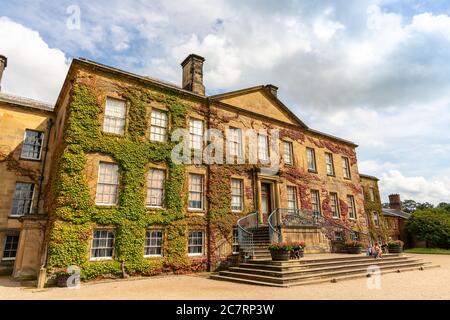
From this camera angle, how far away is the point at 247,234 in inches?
659

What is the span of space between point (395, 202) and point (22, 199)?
5241 centimetres

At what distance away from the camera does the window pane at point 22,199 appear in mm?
17109

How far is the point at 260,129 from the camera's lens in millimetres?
21094

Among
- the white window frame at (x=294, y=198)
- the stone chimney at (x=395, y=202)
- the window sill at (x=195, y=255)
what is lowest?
the window sill at (x=195, y=255)

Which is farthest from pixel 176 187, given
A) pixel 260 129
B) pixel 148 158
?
pixel 260 129

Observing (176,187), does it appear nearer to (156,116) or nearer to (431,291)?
(156,116)

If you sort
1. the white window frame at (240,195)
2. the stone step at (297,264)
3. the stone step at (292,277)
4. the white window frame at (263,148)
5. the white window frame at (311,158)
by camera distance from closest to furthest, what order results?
the stone step at (292,277) < the stone step at (297,264) < the white window frame at (240,195) < the white window frame at (263,148) < the white window frame at (311,158)

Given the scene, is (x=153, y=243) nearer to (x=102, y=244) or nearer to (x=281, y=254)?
(x=102, y=244)

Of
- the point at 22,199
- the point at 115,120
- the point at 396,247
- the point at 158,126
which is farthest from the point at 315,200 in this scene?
the point at 22,199

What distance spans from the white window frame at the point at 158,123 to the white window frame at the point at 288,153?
9.70 m

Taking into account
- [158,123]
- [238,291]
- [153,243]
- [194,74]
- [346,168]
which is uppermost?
[194,74]

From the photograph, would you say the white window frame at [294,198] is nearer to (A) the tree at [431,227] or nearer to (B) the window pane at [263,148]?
(B) the window pane at [263,148]

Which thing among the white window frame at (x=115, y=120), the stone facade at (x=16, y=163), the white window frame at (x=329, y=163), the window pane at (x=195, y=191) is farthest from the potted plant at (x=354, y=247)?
the stone facade at (x=16, y=163)

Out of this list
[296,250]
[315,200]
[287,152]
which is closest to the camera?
[296,250]
